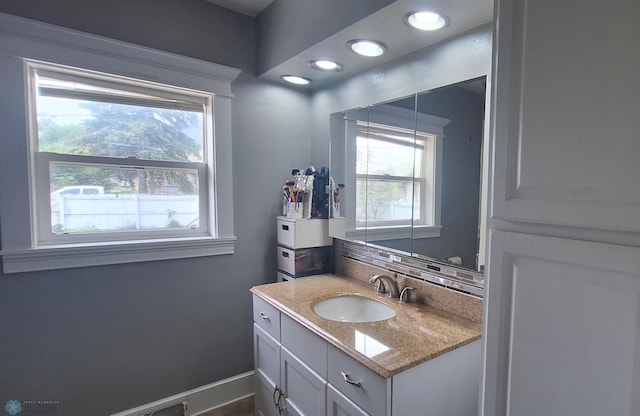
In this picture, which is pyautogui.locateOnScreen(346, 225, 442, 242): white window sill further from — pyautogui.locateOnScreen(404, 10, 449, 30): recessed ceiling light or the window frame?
pyautogui.locateOnScreen(404, 10, 449, 30): recessed ceiling light

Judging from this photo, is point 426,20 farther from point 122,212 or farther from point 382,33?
point 122,212

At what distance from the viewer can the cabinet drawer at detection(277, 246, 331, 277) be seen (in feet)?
6.89

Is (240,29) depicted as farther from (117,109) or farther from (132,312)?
(132,312)

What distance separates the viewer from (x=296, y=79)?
2.14m

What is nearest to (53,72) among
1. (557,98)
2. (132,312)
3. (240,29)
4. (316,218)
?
(240,29)

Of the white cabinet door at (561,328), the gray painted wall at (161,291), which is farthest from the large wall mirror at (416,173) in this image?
the white cabinet door at (561,328)

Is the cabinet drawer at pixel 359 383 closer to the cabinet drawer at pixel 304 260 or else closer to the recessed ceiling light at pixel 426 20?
the cabinet drawer at pixel 304 260

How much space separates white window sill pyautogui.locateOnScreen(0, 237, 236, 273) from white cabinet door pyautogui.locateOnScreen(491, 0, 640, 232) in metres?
1.69

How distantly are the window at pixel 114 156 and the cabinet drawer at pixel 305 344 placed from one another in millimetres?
937

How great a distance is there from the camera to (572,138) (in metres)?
0.65

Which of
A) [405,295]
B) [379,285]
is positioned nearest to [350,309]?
[379,285]

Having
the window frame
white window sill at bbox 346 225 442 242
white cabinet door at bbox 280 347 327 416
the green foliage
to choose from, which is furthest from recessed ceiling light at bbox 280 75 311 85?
white cabinet door at bbox 280 347 327 416

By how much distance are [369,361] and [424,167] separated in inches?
37.1

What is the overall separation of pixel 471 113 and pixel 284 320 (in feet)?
4.07
